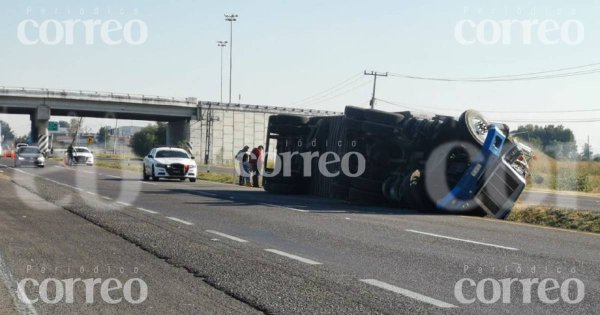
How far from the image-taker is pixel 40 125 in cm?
8175

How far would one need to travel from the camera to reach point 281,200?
22.9m

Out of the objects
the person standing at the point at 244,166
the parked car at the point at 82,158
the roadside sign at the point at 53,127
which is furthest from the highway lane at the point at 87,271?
the roadside sign at the point at 53,127

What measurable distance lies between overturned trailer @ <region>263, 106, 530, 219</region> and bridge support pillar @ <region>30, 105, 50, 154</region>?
5673 centimetres

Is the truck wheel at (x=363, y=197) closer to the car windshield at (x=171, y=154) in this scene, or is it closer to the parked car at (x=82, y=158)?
the car windshield at (x=171, y=154)

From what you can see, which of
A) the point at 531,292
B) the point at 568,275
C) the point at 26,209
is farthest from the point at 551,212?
the point at 26,209

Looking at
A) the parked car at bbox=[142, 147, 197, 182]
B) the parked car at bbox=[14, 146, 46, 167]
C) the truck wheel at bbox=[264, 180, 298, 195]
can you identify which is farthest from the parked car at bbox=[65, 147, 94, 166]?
the truck wheel at bbox=[264, 180, 298, 195]

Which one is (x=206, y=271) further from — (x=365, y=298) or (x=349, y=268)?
(x=365, y=298)

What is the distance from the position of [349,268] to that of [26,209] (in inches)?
428

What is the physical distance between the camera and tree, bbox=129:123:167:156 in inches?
5408

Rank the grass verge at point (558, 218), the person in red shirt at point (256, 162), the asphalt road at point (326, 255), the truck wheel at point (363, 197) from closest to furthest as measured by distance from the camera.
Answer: the asphalt road at point (326, 255)
the grass verge at point (558, 218)
the truck wheel at point (363, 197)
the person in red shirt at point (256, 162)

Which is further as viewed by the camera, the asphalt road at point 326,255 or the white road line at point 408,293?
the asphalt road at point 326,255

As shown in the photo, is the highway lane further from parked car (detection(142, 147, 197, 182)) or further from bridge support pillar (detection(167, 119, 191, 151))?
bridge support pillar (detection(167, 119, 191, 151))

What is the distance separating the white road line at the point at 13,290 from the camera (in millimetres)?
7199

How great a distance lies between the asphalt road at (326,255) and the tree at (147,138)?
11987cm
